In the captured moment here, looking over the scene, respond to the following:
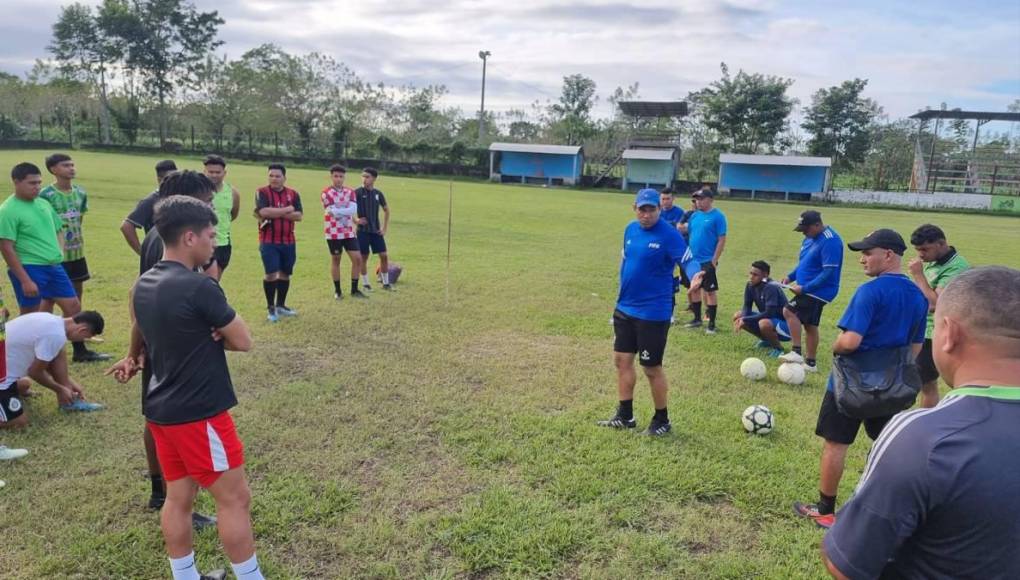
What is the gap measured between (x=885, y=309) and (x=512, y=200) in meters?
29.2

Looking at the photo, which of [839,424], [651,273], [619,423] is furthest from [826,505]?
[651,273]

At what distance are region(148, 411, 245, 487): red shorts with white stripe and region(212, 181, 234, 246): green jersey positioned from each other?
195 inches

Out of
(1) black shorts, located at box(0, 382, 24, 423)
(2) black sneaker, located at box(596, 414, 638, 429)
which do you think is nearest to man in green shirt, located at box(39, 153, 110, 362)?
(1) black shorts, located at box(0, 382, 24, 423)

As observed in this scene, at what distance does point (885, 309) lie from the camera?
3.87m

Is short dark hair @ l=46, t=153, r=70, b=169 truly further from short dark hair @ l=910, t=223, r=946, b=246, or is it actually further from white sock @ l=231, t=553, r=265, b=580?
short dark hair @ l=910, t=223, r=946, b=246

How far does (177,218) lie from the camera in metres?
2.77

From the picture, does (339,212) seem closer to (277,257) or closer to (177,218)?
(277,257)

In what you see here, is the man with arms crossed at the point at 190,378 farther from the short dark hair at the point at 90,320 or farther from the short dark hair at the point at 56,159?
the short dark hair at the point at 56,159

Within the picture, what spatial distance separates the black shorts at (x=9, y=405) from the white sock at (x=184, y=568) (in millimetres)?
2911

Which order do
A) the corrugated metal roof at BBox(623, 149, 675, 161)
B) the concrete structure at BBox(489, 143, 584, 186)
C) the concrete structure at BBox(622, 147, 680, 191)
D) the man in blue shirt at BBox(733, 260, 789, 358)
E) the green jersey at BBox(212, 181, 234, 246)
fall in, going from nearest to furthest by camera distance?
1. the green jersey at BBox(212, 181, 234, 246)
2. the man in blue shirt at BBox(733, 260, 789, 358)
3. the corrugated metal roof at BBox(623, 149, 675, 161)
4. the concrete structure at BBox(622, 147, 680, 191)
5. the concrete structure at BBox(489, 143, 584, 186)

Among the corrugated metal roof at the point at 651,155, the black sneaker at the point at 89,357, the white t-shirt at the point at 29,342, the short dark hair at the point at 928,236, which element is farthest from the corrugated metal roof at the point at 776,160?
the white t-shirt at the point at 29,342

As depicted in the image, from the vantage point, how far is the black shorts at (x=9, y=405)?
4688mm

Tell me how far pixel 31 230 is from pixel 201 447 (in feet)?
15.1

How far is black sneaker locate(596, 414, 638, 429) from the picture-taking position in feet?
17.4
